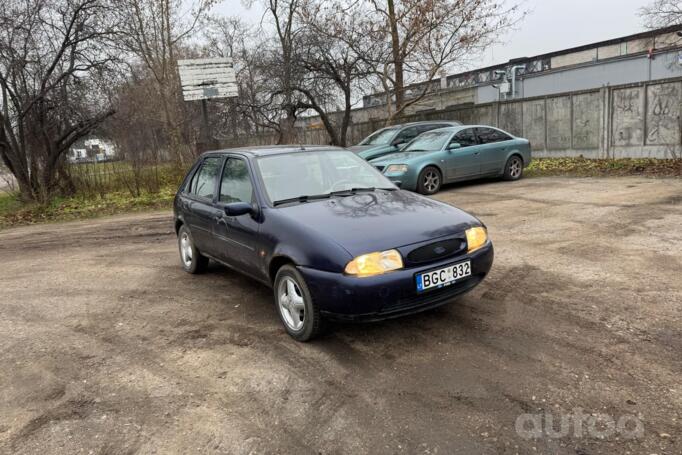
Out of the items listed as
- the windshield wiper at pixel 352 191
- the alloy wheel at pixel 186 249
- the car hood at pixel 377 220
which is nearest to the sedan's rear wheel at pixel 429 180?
the alloy wheel at pixel 186 249

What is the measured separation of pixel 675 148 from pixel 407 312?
13.2 meters

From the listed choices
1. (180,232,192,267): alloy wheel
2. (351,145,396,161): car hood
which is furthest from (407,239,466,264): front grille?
(351,145,396,161): car hood

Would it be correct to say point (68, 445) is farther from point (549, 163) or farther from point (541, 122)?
point (541, 122)

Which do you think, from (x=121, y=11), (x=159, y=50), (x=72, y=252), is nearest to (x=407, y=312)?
(x=72, y=252)

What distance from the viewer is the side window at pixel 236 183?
4.63 meters

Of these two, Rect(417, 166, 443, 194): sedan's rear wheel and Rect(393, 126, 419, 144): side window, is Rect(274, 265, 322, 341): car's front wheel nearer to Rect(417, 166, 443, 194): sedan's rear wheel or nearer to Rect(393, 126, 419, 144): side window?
Rect(417, 166, 443, 194): sedan's rear wheel

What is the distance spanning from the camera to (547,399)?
113 inches

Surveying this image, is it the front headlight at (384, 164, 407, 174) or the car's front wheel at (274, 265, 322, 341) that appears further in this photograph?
the front headlight at (384, 164, 407, 174)

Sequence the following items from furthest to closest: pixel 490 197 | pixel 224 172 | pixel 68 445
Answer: pixel 490 197
pixel 224 172
pixel 68 445

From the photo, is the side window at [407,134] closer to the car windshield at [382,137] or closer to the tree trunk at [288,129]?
the car windshield at [382,137]

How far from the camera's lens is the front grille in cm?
354

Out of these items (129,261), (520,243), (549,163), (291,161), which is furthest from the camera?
(549,163)

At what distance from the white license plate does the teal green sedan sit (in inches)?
283

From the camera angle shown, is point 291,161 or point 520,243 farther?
point 520,243
